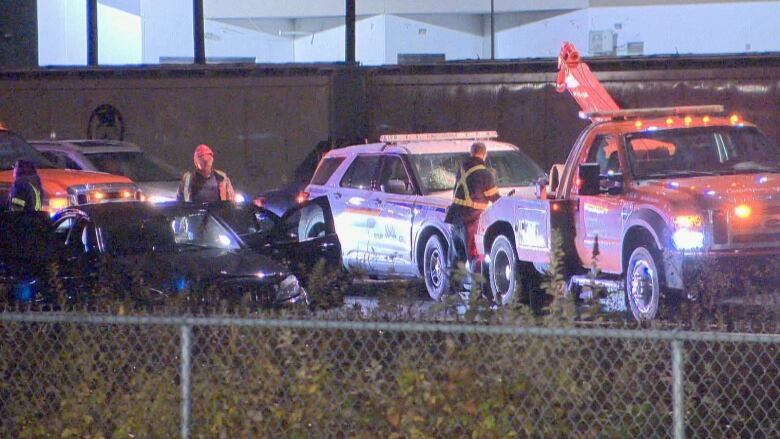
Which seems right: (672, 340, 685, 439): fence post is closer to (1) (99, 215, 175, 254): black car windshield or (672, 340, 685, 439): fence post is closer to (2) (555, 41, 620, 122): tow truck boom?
(1) (99, 215, 175, 254): black car windshield

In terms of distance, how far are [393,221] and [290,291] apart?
12.0 feet

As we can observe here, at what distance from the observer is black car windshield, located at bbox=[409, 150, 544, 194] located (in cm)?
1407

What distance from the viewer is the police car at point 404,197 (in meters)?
13.6

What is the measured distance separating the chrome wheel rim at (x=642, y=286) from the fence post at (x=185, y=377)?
575 cm

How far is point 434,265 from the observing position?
13711 millimetres

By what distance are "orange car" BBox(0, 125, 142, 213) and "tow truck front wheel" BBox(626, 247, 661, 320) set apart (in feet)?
26.4

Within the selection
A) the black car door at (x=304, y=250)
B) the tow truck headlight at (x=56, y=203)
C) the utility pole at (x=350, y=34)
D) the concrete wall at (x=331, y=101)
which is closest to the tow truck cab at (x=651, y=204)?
the black car door at (x=304, y=250)

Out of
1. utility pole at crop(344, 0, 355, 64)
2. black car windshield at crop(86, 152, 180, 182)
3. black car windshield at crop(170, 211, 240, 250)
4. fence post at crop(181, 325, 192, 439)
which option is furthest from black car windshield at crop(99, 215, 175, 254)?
utility pole at crop(344, 0, 355, 64)

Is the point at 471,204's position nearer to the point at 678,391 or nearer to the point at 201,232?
the point at 201,232

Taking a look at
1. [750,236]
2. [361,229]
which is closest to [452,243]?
[361,229]

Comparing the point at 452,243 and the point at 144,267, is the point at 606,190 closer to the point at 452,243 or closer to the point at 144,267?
the point at 452,243

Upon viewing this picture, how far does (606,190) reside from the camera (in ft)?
37.2

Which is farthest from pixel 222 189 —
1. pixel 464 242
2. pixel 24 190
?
pixel 24 190

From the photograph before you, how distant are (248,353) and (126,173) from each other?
1325 centimetres
